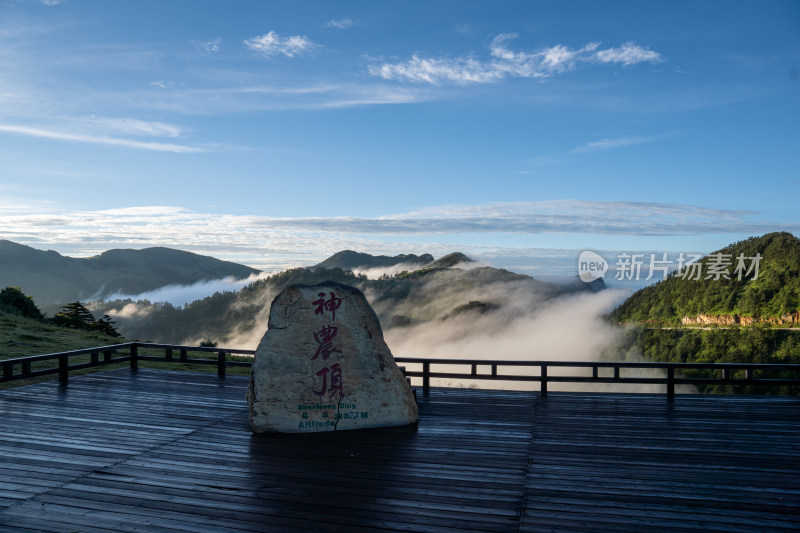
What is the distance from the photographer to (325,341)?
8.62m

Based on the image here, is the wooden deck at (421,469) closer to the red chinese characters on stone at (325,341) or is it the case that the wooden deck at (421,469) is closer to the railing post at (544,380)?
the railing post at (544,380)

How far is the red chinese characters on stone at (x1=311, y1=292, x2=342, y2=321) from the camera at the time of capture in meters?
8.77

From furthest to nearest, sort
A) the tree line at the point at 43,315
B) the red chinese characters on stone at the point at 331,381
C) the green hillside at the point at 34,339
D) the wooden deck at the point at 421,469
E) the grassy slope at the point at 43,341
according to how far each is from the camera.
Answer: the tree line at the point at 43,315
the green hillside at the point at 34,339
the grassy slope at the point at 43,341
the red chinese characters on stone at the point at 331,381
the wooden deck at the point at 421,469

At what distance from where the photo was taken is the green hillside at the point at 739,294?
192 feet

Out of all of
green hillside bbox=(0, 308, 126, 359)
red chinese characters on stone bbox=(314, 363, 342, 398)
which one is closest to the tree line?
green hillside bbox=(0, 308, 126, 359)

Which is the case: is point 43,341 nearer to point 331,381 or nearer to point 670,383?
point 331,381

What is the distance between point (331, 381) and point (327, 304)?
1.20 metres

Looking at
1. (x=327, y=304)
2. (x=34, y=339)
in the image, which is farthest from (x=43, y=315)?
(x=327, y=304)

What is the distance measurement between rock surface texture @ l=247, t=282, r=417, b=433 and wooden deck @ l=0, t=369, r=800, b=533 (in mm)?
350

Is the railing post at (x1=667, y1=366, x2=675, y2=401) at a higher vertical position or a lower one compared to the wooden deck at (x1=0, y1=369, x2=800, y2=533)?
higher

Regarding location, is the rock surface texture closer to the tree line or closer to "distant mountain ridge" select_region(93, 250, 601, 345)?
the tree line

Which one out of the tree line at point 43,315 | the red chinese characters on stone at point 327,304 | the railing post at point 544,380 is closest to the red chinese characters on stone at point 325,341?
the red chinese characters on stone at point 327,304

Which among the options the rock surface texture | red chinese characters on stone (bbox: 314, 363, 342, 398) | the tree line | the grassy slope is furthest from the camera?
the tree line

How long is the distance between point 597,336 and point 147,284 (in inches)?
5372
